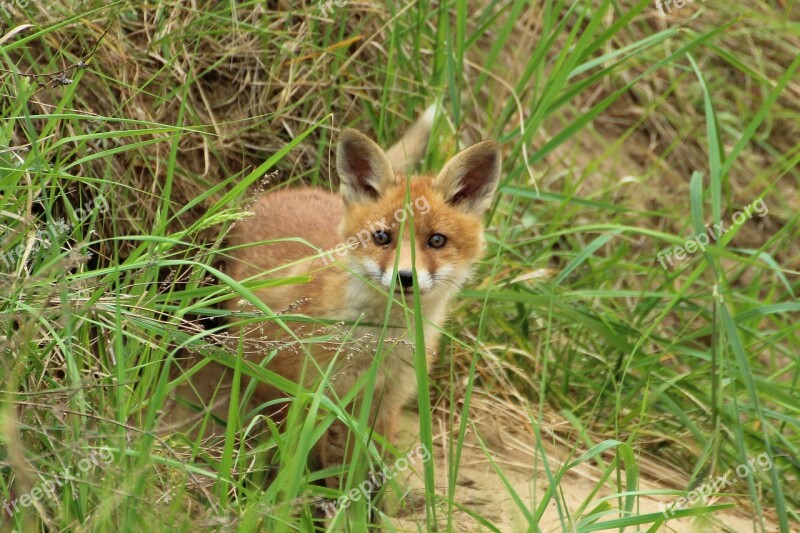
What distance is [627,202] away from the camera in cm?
571

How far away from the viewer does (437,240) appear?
12.3 feet

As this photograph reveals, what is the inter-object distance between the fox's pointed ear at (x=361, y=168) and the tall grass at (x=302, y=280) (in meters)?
0.22

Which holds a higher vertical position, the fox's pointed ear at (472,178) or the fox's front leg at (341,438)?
the fox's pointed ear at (472,178)

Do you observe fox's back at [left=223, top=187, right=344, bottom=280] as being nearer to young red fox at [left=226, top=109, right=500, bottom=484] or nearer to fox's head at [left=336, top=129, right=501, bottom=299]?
young red fox at [left=226, top=109, right=500, bottom=484]

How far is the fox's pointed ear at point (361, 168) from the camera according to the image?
12.3ft

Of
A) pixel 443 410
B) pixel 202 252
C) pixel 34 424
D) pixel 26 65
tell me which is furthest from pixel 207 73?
pixel 34 424

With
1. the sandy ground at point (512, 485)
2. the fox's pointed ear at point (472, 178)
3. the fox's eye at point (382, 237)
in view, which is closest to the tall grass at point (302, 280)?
the sandy ground at point (512, 485)

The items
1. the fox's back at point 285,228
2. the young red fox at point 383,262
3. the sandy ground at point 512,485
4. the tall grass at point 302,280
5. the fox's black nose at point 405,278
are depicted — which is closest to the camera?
the tall grass at point 302,280

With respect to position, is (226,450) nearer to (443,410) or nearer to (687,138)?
(443,410)

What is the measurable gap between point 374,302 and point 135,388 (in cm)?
95

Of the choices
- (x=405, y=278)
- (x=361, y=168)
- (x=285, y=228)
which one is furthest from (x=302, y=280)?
(x=285, y=228)

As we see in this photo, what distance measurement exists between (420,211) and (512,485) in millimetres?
1193

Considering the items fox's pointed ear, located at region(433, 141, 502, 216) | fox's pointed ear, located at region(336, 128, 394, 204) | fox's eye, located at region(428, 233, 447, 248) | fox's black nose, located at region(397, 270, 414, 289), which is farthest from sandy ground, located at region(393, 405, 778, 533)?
fox's pointed ear, located at region(336, 128, 394, 204)

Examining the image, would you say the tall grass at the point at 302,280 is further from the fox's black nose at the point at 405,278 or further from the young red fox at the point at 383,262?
the fox's black nose at the point at 405,278
